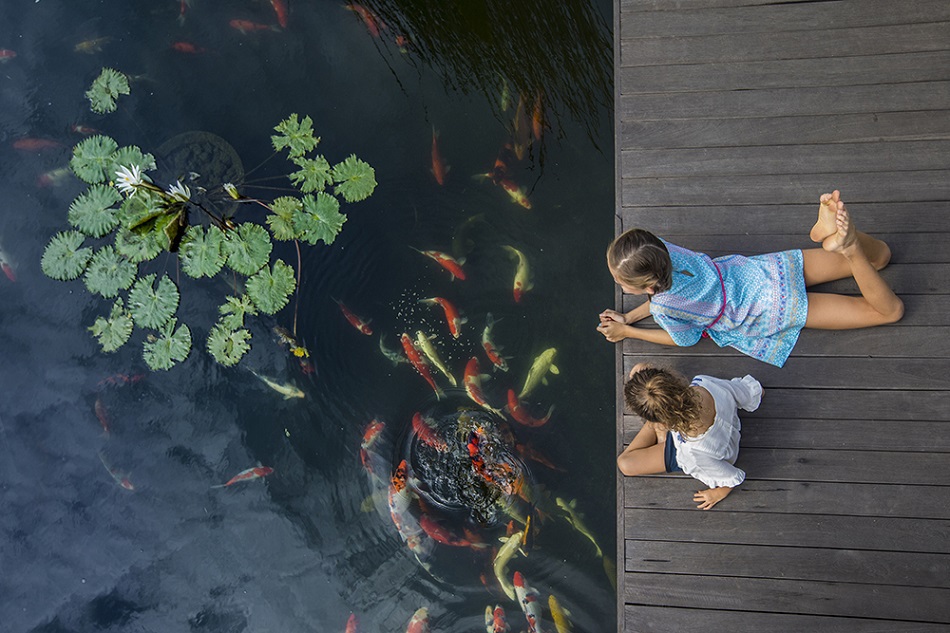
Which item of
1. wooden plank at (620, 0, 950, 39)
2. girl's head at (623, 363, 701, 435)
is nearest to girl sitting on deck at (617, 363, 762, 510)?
girl's head at (623, 363, 701, 435)

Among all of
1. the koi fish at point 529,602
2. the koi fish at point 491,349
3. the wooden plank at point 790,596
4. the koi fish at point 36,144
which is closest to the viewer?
the wooden plank at point 790,596

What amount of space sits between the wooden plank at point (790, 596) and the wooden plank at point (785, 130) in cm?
170

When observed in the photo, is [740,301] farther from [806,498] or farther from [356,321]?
[356,321]

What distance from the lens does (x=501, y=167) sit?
11.0 ft

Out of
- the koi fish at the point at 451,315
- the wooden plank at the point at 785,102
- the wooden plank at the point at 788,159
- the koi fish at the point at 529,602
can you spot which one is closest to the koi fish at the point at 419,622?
the koi fish at the point at 529,602

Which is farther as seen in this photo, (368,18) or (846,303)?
(368,18)

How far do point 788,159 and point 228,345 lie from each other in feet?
8.42

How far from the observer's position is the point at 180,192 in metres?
3.18

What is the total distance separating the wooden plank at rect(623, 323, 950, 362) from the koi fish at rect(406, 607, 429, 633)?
1.70 m

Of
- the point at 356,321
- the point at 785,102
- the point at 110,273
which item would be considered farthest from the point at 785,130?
the point at 110,273

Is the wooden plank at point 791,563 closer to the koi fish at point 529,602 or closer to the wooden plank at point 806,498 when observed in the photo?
the wooden plank at point 806,498

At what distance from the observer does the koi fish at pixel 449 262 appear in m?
3.25

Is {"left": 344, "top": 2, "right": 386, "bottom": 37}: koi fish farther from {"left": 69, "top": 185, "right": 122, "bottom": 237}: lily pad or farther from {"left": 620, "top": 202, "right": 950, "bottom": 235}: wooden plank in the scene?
{"left": 620, "top": 202, "right": 950, "bottom": 235}: wooden plank

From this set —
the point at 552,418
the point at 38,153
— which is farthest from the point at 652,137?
the point at 38,153
